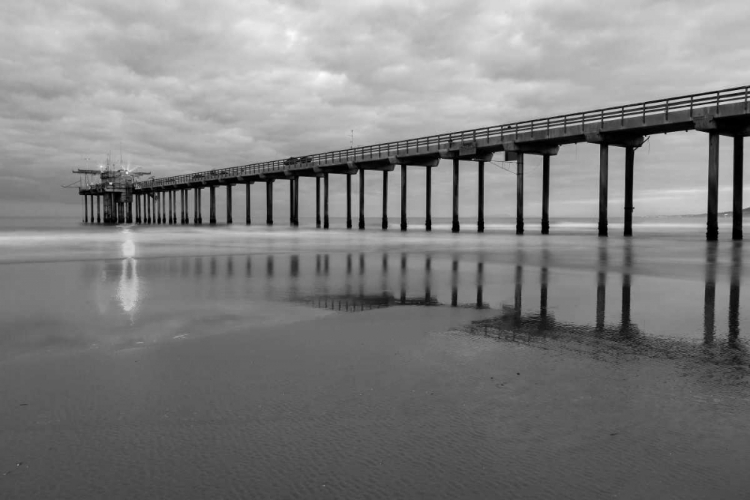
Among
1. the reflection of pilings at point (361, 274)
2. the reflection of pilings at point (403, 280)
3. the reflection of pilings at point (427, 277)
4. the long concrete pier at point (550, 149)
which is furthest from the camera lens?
the long concrete pier at point (550, 149)

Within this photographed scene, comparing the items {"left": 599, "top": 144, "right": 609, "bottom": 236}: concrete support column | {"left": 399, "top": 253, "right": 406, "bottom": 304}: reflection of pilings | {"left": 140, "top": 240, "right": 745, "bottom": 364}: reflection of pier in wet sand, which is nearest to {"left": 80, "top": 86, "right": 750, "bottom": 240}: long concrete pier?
{"left": 599, "top": 144, "right": 609, "bottom": 236}: concrete support column

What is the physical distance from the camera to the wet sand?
2.44 meters

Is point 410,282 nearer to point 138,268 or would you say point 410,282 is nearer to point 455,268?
point 455,268

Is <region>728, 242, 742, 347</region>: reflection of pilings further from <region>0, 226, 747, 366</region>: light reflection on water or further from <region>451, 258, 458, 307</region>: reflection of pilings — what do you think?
<region>451, 258, 458, 307</region>: reflection of pilings

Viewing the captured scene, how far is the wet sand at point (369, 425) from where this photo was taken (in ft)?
8.02

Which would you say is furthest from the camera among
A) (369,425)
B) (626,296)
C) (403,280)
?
(403,280)

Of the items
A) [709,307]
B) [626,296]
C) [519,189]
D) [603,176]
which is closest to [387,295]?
[626,296]

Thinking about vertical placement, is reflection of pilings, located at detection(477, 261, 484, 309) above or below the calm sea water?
above

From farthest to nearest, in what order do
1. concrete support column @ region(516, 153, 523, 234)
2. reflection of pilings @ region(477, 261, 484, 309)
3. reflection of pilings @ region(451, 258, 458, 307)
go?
1. concrete support column @ region(516, 153, 523, 234)
2. reflection of pilings @ region(451, 258, 458, 307)
3. reflection of pilings @ region(477, 261, 484, 309)

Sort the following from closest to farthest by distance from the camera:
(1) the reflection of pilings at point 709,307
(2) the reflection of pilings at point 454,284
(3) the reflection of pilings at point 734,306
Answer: (3) the reflection of pilings at point 734,306 → (1) the reflection of pilings at point 709,307 → (2) the reflection of pilings at point 454,284

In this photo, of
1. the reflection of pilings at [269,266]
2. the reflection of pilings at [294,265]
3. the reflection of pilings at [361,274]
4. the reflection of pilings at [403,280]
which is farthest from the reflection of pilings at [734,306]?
the reflection of pilings at [269,266]

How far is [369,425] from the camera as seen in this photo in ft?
10.1

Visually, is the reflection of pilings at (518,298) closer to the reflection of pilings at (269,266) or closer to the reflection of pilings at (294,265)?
the reflection of pilings at (294,265)

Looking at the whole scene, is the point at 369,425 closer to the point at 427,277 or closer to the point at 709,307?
the point at 709,307
